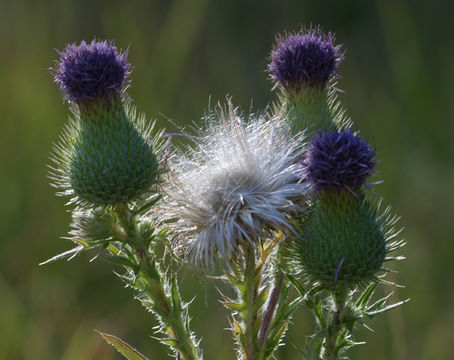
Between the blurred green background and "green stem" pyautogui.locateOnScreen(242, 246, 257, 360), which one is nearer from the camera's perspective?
"green stem" pyautogui.locateOnScreen(242, 246, 257, 360)

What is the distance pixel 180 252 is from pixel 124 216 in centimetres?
30

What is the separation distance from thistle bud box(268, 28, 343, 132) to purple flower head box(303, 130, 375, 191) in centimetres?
35

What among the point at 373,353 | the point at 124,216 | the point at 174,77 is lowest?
the point at 373,353

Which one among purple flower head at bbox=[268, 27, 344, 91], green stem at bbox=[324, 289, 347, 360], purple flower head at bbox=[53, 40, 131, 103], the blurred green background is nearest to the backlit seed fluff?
purple flower head at bbox=[268, 27, 344, 91]

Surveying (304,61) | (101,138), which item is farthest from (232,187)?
(304,61)

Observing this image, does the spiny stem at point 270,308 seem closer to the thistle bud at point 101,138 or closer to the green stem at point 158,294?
the green stem at point 158,294

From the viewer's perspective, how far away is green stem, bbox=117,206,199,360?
2590 millimetres

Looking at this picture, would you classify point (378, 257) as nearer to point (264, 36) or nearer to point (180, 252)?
point (180, 252)

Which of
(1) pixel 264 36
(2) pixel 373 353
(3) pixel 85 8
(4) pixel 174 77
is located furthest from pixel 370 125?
(3) pixel 85 8

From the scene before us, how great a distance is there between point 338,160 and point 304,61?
2.27ft

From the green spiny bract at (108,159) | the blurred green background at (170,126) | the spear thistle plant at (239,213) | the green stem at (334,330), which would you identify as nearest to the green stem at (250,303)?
the spear thistle plant at (239,213)

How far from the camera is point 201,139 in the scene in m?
3.00

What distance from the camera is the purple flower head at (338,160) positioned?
251cm

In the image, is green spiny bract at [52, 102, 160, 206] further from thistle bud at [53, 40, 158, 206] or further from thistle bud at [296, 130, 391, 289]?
thistle bud at [296, 130, 391, 289]
